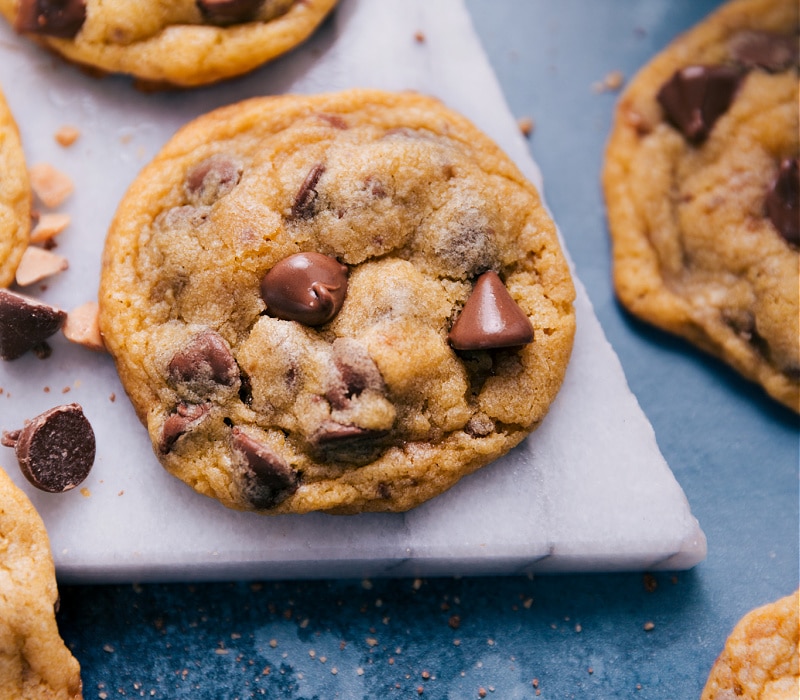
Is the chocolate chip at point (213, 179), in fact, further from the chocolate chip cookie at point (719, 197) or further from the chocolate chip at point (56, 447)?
the chocolate chip cookie at point (719, 197)

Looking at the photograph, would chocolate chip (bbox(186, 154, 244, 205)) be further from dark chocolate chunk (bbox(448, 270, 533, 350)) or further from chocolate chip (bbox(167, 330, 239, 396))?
dark chocolate chunk (bbox(448, 270, 533, 350))

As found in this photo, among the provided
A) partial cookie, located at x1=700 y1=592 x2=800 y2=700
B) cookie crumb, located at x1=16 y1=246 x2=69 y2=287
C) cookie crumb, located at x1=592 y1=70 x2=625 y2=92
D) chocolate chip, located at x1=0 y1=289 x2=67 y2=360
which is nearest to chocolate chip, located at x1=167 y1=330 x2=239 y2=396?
chocolate chip, located at x1=0 y1=289 x2=67 y2=360

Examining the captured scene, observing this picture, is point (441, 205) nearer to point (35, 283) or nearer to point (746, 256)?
point (746, 256)

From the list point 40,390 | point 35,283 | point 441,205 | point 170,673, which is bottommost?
point 170,673

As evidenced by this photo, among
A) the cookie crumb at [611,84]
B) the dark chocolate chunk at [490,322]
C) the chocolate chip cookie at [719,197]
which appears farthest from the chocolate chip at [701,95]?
the dark chocolate chunk at [490,322]

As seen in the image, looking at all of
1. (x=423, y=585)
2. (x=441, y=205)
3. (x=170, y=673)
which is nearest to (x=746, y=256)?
(x=441, y=205)

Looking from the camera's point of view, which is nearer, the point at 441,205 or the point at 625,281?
the point at 441,205
